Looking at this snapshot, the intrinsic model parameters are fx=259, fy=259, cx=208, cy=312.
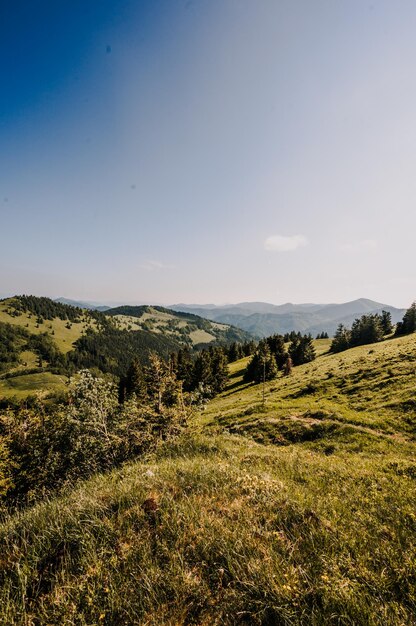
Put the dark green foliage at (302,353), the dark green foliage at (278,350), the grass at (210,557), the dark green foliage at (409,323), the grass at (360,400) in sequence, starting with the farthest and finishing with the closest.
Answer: the dark green foliage at (302,353) < the dark green foliage at (278,350) < the dark green foliage at (409,323) < the grass at (360,400) < the grass at (210,557)

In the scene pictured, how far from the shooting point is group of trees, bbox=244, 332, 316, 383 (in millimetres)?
62787

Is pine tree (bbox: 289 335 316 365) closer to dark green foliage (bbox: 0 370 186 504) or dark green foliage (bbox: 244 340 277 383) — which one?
dark green foliage (bbox: 244 340 277 383)

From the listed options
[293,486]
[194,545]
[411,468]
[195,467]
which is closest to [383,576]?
[194,545]

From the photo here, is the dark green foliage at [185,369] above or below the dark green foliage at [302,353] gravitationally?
below

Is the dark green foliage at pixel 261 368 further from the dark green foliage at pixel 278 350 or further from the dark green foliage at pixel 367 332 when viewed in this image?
the dark green foliage at pixel 367 332

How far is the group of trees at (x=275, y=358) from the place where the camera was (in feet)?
206

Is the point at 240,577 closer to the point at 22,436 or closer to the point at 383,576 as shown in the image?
the point at 383,576

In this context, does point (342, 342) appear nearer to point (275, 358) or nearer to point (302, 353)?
point (302, 353)

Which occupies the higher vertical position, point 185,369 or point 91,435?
point 91,435

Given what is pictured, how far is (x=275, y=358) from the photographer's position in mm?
70062

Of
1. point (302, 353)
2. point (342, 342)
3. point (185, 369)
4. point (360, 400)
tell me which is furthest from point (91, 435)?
point (342, 342)

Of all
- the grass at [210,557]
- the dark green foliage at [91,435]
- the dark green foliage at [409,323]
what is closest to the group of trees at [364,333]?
the dark green foliage at [409,323]

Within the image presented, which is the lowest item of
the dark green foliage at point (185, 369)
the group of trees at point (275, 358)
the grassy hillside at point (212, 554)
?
the dark green foliage at point (185, 369)

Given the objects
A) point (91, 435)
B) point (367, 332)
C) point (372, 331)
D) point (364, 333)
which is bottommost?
point (91, 435)
